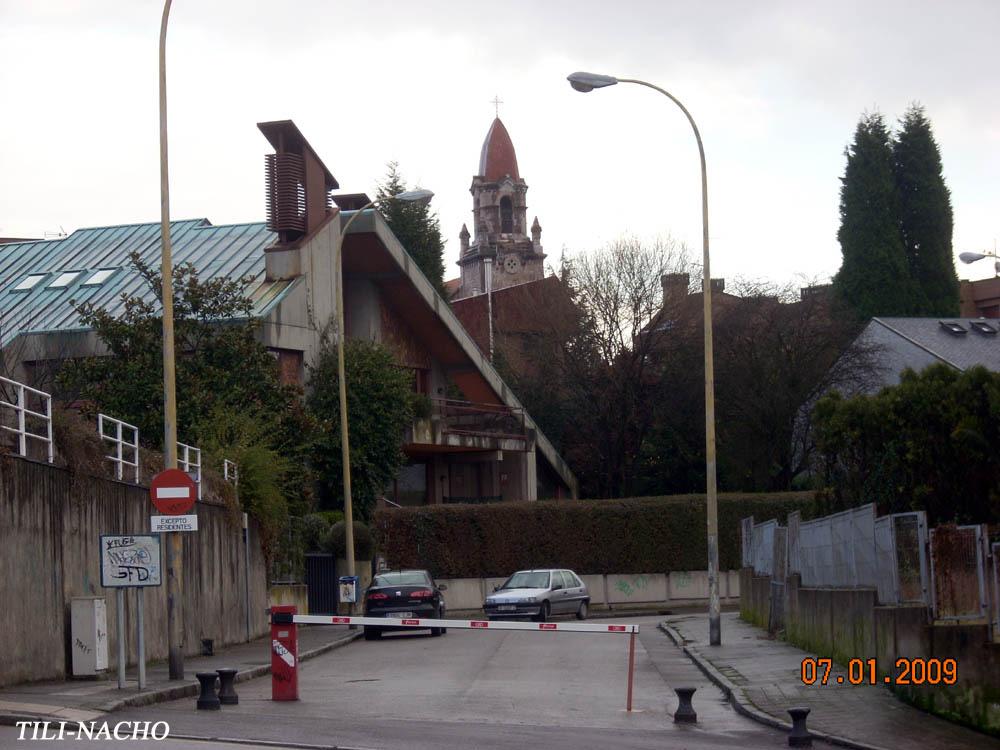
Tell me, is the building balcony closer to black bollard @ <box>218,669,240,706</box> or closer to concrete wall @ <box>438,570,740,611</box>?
concrete wall @ <box>438,570,740,611</box>

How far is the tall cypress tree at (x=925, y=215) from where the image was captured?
7412 centimetres

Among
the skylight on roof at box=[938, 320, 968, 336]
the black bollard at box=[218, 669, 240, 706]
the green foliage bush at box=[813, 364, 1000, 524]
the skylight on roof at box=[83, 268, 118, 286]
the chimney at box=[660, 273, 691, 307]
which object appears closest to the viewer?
the black bollard at box=[218, 669, 240, 706]

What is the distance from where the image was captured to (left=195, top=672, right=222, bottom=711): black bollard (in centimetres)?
1500

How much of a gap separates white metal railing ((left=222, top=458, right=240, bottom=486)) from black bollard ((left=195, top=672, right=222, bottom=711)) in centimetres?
1360

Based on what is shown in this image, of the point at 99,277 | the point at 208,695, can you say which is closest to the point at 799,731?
the point at 208,695

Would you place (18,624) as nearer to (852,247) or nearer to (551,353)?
(551,353)

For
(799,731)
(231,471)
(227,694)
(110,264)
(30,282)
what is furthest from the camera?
(110,264)

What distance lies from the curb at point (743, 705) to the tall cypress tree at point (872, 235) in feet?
168

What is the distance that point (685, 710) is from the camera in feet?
46.8

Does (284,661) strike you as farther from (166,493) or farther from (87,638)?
(87,638)

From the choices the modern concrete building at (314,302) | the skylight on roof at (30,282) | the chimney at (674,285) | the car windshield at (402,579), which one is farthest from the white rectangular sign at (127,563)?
the chimney at (674,285)

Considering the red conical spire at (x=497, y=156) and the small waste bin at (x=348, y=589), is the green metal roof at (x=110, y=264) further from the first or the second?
the red conical spire at (x=497, y=156)

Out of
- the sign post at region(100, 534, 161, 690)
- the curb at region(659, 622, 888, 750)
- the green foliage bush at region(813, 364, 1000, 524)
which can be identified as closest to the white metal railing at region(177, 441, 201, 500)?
the sign post at region(100, 534, 161, 690)
